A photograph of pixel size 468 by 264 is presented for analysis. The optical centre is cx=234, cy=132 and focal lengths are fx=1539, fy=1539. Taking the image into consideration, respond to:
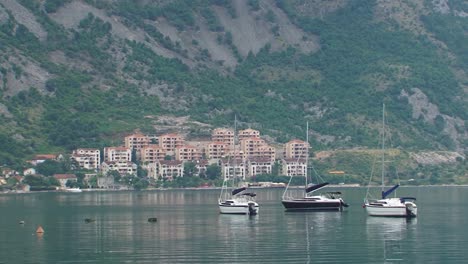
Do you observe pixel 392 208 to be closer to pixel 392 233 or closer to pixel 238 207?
pixel 238 207

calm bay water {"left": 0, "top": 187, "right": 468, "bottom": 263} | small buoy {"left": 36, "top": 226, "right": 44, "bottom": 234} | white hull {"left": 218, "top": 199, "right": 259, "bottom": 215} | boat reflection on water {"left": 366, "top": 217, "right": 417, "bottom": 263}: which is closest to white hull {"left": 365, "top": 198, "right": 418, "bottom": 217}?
Result: boat reflection on water {"left": 366, "top": 217, "right": 417, "bottom": 263}

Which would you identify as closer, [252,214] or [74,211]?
[252,214]

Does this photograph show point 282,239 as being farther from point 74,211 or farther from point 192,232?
point 74,211

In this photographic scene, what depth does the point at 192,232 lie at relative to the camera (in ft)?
433

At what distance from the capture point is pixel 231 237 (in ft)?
413

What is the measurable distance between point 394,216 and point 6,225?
1485 inches

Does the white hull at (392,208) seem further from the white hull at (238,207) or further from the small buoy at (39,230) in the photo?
the small buoy at (39,230)

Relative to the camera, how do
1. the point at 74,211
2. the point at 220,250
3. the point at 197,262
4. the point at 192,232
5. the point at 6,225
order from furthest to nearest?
the point at 74,211 → the point at 6,225 → the point at 192,232 → the point at 220,250 → the point at 197,262

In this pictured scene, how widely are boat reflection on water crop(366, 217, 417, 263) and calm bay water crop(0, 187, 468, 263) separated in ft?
0.25

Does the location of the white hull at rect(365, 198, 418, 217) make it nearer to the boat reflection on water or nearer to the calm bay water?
the boat reflection on water

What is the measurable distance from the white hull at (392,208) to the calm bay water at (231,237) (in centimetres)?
110

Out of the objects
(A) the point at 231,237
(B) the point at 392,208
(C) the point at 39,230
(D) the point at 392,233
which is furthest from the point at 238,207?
(A) the point at 231,237

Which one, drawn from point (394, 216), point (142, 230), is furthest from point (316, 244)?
point (394, 216)

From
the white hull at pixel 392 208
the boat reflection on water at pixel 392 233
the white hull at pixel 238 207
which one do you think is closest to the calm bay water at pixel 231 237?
the boat reflection on water at pixel 392 233
